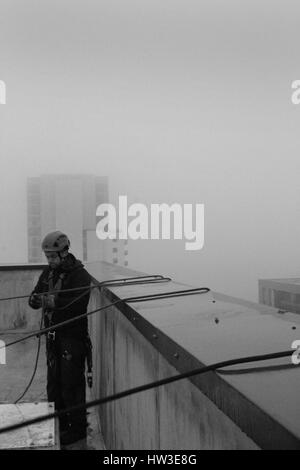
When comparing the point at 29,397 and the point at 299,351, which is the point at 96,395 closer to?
the point at 29,397

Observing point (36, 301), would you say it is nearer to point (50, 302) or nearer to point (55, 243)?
point (50, 302)

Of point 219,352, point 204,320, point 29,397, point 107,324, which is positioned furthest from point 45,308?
point 219,352

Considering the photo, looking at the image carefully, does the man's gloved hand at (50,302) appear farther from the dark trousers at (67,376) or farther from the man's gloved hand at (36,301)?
the dark trousers at (67,376)

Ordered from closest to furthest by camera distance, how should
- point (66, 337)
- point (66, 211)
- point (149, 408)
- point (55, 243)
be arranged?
point (149, 408) < point (66, 337) < point (55, 243) < point (66, 211)

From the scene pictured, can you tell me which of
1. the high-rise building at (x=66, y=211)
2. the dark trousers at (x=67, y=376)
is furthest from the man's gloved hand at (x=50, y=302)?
the high-rise building at (x=66, y=211)

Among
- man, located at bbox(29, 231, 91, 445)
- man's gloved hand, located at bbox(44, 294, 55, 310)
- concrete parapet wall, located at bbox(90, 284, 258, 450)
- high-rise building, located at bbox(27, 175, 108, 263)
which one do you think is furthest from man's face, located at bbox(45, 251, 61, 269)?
high-rise building, located at bbox(27, 175, 108, 263)

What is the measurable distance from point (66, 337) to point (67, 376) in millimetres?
346

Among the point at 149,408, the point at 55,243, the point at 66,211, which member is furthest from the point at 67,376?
the point at 66,211

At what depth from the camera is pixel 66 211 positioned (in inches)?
3329

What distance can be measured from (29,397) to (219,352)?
13.1ft

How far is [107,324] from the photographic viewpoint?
4215 mm

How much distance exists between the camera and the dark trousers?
13.0ft

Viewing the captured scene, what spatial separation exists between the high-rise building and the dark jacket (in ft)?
247

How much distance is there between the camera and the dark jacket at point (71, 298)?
3.98m
